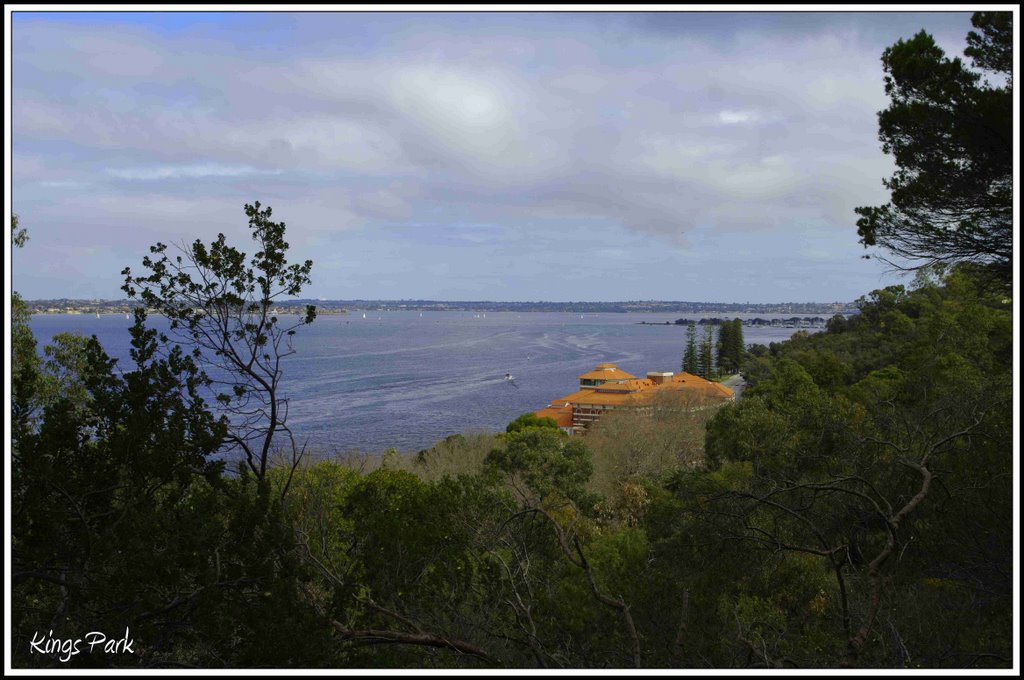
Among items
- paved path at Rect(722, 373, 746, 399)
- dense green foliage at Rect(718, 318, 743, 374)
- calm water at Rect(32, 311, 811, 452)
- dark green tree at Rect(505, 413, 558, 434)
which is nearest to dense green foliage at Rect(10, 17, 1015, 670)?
calm water at Rect(32, 311, 811, 452)

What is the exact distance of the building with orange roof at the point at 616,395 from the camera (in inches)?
1071

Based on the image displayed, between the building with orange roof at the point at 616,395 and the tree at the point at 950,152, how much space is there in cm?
2053

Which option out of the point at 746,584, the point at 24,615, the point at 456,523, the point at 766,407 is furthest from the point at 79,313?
the point at 766,407

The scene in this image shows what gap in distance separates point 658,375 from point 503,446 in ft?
63.6

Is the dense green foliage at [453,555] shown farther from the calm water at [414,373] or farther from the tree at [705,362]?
the tree at [705,362]

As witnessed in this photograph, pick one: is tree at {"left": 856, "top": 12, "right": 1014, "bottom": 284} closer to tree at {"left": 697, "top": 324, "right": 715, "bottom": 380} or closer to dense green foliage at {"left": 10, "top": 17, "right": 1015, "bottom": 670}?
dense green foliage at {"left": 10, "top": 17, "right": 1015, "bottom": 670}

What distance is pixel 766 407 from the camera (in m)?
18.1

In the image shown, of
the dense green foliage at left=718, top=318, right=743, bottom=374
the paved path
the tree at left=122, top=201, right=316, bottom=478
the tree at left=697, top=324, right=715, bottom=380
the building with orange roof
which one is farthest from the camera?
the dense green foliage at left=718, top=318, right=743, bottom=374

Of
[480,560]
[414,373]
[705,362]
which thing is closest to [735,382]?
[705,362]

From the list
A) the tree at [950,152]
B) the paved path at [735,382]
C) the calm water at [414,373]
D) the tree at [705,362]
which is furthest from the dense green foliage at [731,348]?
the tree at [950,152]

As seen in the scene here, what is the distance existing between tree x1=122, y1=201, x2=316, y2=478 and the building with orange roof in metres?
22.9

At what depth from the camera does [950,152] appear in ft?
17.9

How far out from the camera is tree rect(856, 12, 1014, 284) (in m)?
4.88

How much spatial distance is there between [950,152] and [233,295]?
5.32 m
